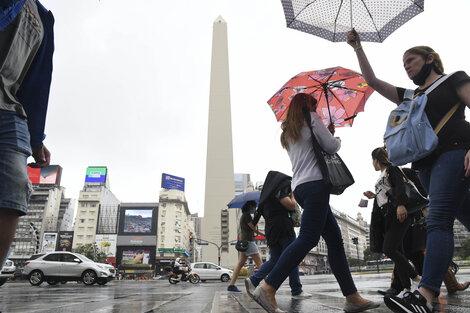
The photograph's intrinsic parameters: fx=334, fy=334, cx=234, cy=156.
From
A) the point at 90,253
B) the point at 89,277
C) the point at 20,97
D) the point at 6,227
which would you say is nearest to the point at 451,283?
the point at 6,227

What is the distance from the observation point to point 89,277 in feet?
41.6

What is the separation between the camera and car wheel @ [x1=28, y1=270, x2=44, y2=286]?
12375 mm

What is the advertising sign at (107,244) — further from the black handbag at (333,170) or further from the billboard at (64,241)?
the black handbag at (333,170)

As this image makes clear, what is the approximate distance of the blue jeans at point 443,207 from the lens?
6.15 feet

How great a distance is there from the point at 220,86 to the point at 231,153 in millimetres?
11243

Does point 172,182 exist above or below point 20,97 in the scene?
above

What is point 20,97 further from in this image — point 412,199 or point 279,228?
point 412,199

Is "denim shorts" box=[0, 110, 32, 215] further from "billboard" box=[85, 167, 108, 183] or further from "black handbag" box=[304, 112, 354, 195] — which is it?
"billboard" box=[85, 167, 108, 183]

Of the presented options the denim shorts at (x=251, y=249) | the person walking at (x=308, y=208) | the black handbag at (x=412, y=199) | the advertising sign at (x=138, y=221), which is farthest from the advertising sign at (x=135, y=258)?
the person walking at (x=308, y=208)

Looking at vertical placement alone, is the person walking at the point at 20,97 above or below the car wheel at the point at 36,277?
above

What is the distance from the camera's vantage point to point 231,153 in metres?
55.5

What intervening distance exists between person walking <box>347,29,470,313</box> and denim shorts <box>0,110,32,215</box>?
1911 mm

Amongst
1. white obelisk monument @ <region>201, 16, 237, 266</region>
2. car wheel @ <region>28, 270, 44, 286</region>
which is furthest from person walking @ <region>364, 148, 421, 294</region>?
white obelisk monument @ <region>201, 16, 237, 266</region>

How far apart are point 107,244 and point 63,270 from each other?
193 ft
